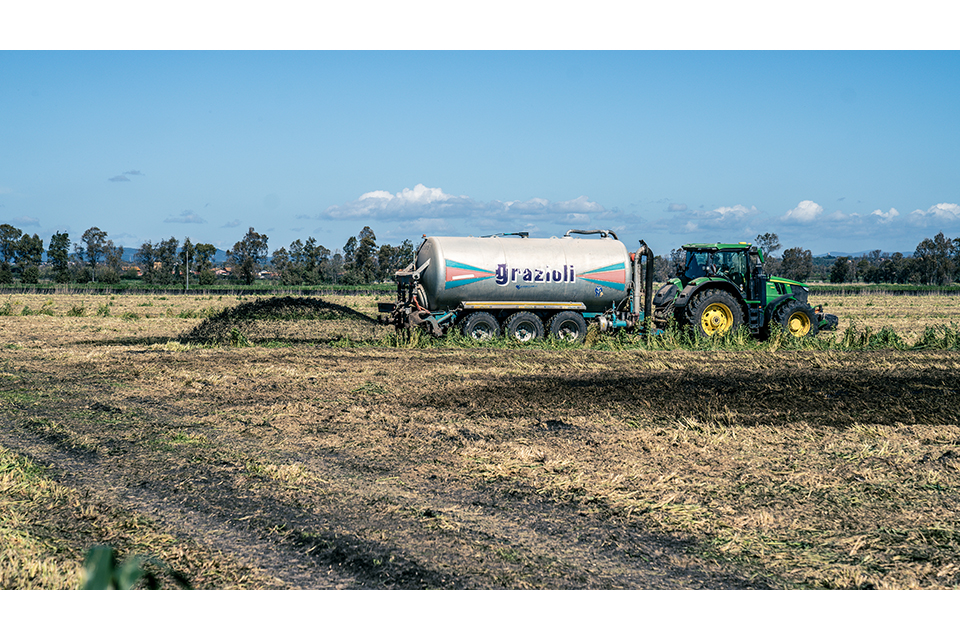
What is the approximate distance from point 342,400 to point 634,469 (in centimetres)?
565

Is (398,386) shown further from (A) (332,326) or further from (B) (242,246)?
(B) (242,246)

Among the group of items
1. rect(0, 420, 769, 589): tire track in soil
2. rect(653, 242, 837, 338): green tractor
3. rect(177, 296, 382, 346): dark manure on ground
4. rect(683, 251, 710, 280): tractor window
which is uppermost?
rect(683, 251, 710, 280): tractor window

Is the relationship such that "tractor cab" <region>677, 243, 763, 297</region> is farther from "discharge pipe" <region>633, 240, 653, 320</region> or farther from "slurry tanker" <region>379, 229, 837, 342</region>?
"discharge pipe" <region>633, 240, 653, 320</region>

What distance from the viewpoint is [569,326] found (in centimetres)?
2070

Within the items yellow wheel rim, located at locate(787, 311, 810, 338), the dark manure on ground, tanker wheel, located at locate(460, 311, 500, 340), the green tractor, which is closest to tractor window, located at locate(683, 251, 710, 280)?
the green tractor

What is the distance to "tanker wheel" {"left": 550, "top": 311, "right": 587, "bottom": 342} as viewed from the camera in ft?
66.7

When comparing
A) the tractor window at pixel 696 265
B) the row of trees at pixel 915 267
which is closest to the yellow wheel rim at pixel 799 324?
the tractor window at pixel 696 265

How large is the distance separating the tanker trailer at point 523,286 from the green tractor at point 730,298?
1.07 metres

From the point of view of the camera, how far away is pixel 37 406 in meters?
11.2

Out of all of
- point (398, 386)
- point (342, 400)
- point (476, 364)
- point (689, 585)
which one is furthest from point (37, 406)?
point (689, 585)

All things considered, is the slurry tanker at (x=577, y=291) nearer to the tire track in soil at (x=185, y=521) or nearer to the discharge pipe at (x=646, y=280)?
the discharge pipe at (x=646, y=280)

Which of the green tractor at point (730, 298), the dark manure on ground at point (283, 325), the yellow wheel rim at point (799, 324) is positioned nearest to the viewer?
the green tractor at point (730, 298)

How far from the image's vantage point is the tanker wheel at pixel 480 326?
787 inches

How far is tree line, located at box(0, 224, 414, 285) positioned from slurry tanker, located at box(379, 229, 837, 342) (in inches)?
2830
